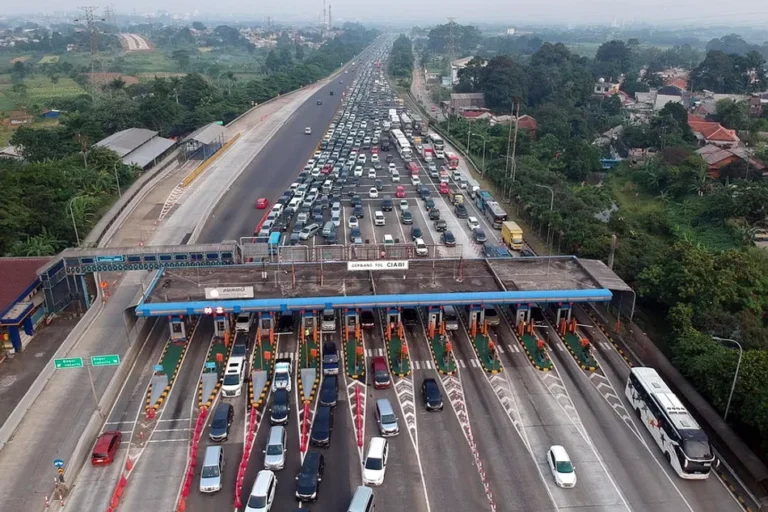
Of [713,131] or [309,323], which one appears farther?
[713,131]

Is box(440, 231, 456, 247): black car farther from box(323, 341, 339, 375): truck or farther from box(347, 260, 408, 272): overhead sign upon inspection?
box(323, 341, 339, 375): truck

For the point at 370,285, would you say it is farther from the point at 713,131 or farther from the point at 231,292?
the point at 713,131

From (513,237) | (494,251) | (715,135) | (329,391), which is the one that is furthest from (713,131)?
(329,391)

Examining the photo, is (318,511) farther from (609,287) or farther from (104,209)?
(104,209)

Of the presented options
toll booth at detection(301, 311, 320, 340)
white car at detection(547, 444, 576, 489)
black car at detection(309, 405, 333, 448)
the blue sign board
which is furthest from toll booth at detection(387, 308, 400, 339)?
the blue sign board

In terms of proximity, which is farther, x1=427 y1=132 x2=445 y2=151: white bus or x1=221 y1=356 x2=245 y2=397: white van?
x1=427 y1=132 x2=445 y2=151: white bus

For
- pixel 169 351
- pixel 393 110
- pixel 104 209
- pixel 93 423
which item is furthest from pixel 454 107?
pixel 93 423

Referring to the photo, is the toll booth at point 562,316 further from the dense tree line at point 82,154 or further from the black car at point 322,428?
the dense tree line at point 82,154
